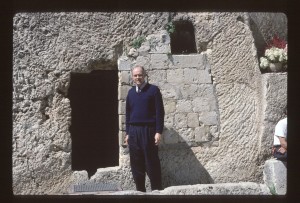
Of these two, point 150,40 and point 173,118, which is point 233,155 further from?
point 150,40

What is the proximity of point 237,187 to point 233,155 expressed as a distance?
110cm

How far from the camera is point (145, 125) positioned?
6844mm

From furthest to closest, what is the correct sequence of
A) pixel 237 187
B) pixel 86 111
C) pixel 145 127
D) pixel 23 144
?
pixel 86 111 < pixel 23 144 < pixel 145 127 < pixel 237 187

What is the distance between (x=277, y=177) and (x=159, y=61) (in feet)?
6.86

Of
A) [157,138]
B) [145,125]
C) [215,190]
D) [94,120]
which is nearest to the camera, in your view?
[215,190]

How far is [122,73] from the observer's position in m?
7.44

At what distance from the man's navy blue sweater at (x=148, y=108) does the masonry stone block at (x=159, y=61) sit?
624mm

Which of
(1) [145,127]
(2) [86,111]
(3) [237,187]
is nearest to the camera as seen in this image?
(3) [237,187]

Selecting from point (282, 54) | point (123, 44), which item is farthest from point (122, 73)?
point (282, 54)

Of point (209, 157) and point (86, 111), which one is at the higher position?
point (86, 111)

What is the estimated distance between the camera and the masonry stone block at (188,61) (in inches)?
295

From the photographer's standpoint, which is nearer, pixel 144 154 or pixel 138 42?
pixel 144 154

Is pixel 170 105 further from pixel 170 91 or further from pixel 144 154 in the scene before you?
pixel 144 154

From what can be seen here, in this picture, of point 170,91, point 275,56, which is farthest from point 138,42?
point 275,56
